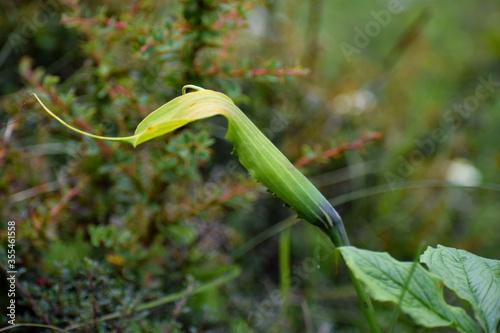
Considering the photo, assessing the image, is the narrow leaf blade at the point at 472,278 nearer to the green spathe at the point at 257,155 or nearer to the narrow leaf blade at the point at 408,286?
the narrow leaf blade at the point at 408,286

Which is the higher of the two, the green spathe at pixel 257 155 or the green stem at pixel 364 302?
the green spathe at pixel 257 155

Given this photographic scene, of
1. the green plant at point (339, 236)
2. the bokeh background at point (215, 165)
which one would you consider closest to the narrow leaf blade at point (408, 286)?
the green plant at point (339, 236)

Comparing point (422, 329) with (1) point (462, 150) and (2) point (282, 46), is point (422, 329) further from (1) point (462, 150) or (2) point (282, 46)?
(2) point (282, 46)

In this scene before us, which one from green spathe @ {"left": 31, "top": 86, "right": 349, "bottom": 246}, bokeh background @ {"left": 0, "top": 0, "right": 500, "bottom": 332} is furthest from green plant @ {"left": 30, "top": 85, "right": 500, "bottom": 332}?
bokeh background @ {"left": 0, "top": 0, "right": 500, "bottom": 332}

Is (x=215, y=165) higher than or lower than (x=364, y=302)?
lower

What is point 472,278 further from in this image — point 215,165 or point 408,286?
point 215,165

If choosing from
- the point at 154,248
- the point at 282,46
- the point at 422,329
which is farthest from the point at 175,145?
the point at 282,46

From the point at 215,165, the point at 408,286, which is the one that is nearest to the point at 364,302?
the point at 408,286
